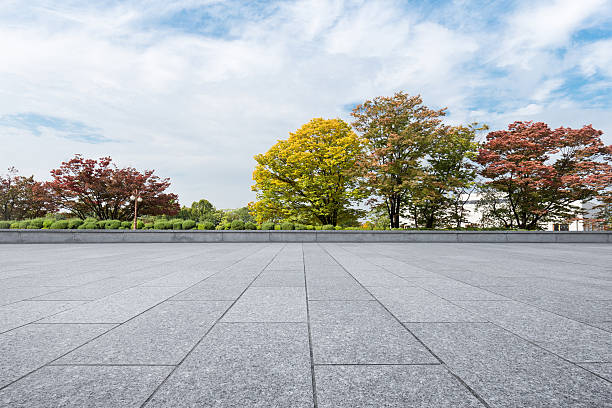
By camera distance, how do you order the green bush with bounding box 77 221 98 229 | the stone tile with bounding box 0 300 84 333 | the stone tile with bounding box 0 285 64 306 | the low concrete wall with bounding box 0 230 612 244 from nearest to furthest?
the stone tile with bounding box 0 300 84 333 < the stone tile with bounding box 0 285 64 306 < the low concrete wall with bounding box 0 230 612 244 < the green bush with bounding box 77 221 98 229

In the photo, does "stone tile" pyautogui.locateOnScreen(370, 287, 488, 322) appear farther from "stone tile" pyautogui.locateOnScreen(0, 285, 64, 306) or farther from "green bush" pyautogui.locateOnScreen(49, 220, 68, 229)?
"green bush" pyautogui.locateOnScreen(49, 220, 68, 229)

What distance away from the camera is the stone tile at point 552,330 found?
278 centimetres

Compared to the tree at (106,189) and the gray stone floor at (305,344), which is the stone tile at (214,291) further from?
the tree at (106,189)

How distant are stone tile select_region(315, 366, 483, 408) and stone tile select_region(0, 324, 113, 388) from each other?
2286mm

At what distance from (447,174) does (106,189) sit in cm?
2939

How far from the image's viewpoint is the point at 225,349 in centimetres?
281

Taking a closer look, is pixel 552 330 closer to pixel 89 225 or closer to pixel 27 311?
pixel 27 311

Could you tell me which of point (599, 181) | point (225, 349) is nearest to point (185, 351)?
point (225, 349)

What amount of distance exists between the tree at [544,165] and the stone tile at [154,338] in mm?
24223

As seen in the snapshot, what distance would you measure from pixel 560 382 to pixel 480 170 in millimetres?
25035

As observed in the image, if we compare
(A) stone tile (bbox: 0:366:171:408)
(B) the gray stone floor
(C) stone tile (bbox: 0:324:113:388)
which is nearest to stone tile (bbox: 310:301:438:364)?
(B) the gray stone floor

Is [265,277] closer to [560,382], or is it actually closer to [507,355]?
[507,355]

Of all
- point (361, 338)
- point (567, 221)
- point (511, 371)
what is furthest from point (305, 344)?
point (567, 221)

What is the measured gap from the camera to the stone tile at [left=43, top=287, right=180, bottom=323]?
3730mm
